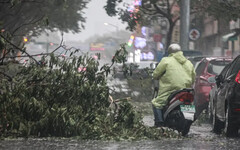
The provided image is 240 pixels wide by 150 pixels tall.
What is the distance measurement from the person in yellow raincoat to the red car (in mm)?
3784

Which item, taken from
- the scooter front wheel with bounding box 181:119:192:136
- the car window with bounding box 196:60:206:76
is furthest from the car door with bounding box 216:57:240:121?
the car window with bounding box 196:60:206:76

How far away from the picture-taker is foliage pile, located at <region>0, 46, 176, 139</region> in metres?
8.99

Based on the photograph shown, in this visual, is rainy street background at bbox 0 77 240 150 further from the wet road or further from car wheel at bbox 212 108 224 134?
car wheel at bbox 212 108 224 134

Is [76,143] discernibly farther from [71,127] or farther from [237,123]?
[237,123]

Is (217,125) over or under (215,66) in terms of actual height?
under

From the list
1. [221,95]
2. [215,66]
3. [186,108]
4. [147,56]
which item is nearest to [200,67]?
[215,66]

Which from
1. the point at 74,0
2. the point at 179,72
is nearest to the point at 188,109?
the point at 179,72

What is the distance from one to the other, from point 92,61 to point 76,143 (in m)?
2.66

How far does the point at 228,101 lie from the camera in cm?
955

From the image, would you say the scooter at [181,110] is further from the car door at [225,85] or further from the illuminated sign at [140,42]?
the illuminated sign at [140,42]

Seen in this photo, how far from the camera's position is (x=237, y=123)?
945cm

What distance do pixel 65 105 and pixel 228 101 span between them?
8.60 feet

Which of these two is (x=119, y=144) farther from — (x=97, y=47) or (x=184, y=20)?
(x=97, y=47)

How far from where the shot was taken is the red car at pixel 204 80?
547 inches
